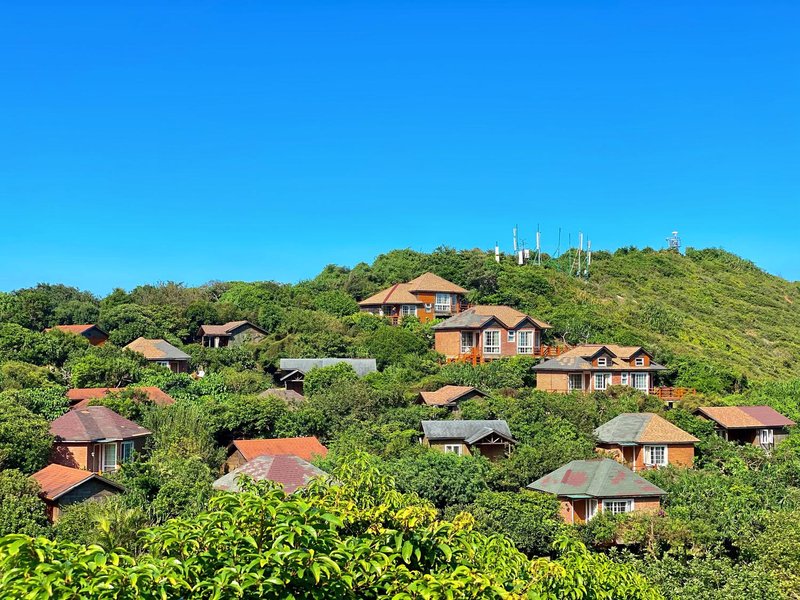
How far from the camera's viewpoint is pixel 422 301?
5347 centimetres

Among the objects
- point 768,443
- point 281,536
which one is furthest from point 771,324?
Answer: point 281,536

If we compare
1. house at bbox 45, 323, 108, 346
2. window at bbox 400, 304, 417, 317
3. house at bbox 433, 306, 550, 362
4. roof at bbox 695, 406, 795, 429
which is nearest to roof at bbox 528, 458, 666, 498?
roof at bbox 695, 406, 795, 429

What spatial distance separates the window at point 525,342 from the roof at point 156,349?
62.2 feet

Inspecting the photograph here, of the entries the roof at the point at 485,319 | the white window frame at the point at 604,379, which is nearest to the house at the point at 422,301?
the roof at the point at 485,319

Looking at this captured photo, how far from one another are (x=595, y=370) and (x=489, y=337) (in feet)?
23.0

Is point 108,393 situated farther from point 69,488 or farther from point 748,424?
point 748,424

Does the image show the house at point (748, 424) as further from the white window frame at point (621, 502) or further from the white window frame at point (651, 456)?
the white window frame at point (621, 502)

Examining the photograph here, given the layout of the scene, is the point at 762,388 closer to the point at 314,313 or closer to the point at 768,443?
the point at 768,443

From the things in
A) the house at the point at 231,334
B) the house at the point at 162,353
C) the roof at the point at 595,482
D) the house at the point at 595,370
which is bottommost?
the roof at the point at 595,482

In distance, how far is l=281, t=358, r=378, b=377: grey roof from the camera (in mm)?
43125

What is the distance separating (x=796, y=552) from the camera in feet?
70.9

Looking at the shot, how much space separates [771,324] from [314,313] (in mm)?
43390

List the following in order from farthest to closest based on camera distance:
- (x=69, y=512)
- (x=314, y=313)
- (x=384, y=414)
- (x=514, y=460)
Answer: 1. (x=314, y=313)
2. (x=384, y=414)
3. (x=514, y=460)
4. (x=69, y=512)

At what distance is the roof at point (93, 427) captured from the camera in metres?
29.5
